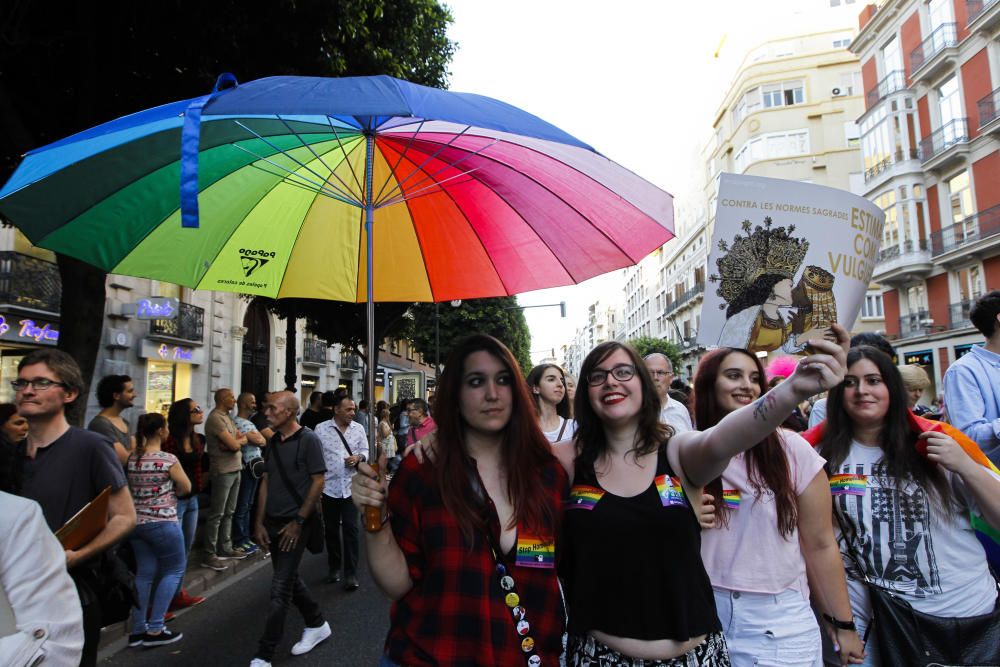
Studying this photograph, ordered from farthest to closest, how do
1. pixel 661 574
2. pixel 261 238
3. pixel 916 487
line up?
pixel 261 238 → pixel 916 487 → pixel 661 574

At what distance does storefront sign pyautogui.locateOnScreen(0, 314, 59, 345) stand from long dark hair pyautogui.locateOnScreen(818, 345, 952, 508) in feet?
50.6

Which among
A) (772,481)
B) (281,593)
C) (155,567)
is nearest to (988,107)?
(772,481)

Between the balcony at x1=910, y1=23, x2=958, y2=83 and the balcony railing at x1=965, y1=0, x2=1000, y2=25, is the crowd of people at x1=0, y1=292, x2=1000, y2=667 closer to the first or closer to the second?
the balcony railing at x1=965, y1=0, x2=1000, y2=25

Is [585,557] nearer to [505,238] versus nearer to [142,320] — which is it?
[505,238]

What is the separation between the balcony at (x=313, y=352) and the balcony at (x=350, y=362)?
11.1 ft

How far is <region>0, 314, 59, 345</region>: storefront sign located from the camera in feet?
46.0

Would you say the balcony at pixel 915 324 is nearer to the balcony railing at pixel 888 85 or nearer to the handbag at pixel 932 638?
the balcony railing at pixel 888 85

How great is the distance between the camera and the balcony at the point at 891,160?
28.1 metres

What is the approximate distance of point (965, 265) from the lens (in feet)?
84.1

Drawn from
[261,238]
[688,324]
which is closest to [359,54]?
[261,238]

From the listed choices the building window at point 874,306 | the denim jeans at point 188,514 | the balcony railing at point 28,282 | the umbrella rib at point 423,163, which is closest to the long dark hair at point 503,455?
the umbrella rib at point 423,163

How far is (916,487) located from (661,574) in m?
1.36

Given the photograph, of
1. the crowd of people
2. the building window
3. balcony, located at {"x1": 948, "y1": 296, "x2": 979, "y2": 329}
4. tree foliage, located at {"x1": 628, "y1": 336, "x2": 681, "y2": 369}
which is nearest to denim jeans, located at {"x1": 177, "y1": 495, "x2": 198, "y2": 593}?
the crowd of people

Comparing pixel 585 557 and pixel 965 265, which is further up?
pixel 965 265
